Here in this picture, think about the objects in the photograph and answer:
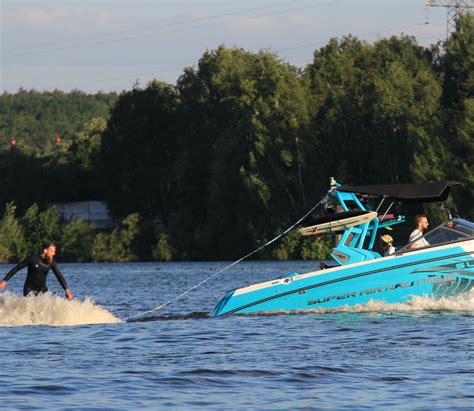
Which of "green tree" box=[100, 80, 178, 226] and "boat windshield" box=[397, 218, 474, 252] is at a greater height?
"green tree" box=[100, 80, 178, 226]

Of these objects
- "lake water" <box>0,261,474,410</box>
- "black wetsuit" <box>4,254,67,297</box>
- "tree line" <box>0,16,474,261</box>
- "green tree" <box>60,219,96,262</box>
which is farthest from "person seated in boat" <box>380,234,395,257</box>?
"green tree" <box>60,219,96,262</box>

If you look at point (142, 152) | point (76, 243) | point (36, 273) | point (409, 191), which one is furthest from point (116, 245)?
point (409, 191)

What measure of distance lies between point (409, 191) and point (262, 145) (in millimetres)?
53827

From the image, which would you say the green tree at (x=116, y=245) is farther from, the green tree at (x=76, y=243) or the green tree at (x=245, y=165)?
the green tree at (x=245, y=165)

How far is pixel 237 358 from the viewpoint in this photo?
56.6 ft

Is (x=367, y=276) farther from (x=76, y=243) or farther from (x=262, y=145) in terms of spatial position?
(x=76, y=243)

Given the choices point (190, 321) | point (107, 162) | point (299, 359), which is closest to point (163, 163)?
point (107, 162)

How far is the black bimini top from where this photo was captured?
23.2m

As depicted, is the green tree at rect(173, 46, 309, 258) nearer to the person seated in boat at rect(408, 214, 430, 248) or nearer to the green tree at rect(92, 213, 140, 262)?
the green tree at rect(92, 213, 140, 262)

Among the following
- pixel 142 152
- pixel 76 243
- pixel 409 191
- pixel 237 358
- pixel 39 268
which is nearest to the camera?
pixel 237 358

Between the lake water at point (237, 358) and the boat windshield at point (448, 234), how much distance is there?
1153 mm

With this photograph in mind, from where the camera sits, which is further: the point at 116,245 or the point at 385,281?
the point at 116,245

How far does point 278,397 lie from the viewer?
13.8 metres

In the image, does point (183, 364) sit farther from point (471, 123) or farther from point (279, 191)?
point (279, 191)
